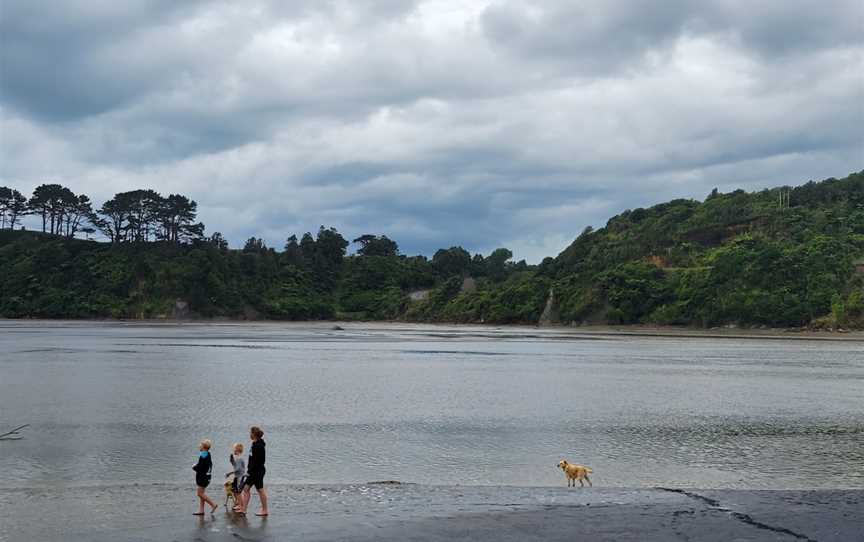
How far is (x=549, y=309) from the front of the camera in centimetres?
14975

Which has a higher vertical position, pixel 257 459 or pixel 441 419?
pixel 257 459

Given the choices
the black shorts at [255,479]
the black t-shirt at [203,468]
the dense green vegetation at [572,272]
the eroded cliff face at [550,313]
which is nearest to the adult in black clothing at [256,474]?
the black shorts at [255,479]

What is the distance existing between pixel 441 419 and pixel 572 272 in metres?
129

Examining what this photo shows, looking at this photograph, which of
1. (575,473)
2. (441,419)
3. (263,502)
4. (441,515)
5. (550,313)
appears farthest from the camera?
(550,313)

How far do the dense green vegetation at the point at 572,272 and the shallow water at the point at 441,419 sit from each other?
6165 cm

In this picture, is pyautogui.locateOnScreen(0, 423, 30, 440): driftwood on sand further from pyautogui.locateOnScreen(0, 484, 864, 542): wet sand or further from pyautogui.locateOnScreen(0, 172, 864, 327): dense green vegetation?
pyautogui.locateOnScreen(0, 172, 864, 327): dense green vegetation

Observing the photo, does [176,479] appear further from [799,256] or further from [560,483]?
[799,256]

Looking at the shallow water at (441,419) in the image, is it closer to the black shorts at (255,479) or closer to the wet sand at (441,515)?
the wet sand at (441,515)

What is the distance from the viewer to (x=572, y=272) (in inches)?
6107

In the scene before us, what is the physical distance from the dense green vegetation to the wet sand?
9864cm

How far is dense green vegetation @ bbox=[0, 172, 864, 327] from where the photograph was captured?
113 meters

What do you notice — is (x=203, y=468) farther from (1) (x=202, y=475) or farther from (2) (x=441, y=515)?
(2) (x=441, y=515)

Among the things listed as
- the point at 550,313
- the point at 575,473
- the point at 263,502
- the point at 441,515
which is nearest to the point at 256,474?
the point at 263,502

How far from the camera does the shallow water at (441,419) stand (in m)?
20.5
